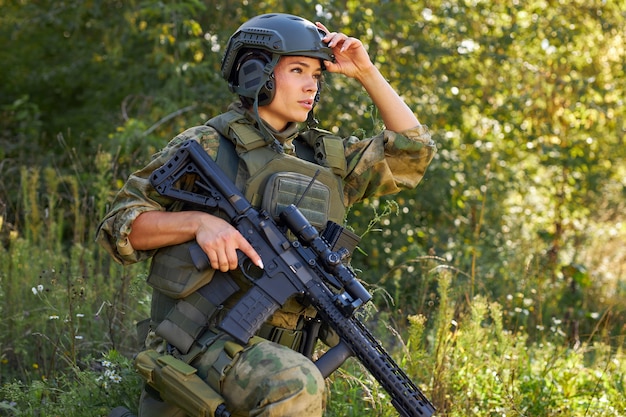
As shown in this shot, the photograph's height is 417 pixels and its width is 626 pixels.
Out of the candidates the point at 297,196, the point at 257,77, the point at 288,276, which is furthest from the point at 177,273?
the point at 257,77

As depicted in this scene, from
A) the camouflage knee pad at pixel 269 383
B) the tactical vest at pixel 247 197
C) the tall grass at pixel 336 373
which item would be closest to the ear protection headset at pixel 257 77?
the tactical vest at pixel 247 197

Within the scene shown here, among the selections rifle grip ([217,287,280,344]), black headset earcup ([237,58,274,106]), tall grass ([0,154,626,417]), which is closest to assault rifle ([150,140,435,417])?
rifle grip ([217,287,280,344])

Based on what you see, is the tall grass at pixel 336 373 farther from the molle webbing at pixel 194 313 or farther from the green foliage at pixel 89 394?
the molle webbing at pixel 194 313

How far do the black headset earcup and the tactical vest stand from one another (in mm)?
99

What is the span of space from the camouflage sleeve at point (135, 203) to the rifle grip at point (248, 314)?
18.5 inches

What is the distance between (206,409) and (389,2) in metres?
4.78

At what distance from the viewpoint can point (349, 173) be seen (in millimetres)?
3346

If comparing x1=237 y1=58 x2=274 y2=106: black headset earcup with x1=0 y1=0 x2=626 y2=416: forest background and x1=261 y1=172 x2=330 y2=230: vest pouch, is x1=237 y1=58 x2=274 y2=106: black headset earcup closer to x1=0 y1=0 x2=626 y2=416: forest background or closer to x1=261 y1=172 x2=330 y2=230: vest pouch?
x1=261 y1=172 x2=330 y2=230: vest pouch

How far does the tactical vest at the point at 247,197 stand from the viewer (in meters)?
2.96

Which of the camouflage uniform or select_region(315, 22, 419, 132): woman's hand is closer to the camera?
the camouflage uniform

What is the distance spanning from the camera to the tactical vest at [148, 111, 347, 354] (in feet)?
9.71

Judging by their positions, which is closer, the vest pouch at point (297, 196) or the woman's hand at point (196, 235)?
the woman's hand at point (196, 235)

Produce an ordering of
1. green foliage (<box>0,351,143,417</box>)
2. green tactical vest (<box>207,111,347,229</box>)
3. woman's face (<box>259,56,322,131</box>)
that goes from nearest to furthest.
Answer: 1. green tactical vest (<box>207,111,347,229</box>)
2. woman's face (<box>259,56,322,131</box>)
3. green foliage (<box>0,351,143,417</box>)

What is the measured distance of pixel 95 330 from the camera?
14.7ft
